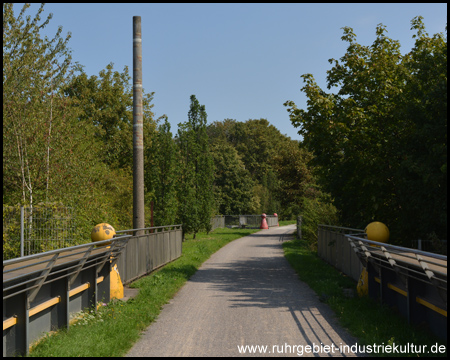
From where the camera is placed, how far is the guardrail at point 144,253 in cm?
1324

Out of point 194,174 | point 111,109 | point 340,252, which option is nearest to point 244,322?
point 340,252

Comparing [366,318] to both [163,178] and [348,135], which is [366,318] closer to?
[348,135]

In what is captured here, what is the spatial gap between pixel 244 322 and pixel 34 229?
7.44 m

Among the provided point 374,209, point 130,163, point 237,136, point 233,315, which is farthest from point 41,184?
point 237,136

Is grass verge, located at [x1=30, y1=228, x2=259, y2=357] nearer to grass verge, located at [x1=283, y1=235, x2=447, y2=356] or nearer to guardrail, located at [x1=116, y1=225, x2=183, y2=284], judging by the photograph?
guardrail, located at [x1=116, y1=225, x2=183, y2=284]

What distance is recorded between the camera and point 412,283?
8.20 m

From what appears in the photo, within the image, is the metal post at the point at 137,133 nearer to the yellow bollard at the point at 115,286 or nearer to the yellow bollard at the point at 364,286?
the yellow bollard at the point at 115,286

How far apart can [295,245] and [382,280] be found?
19695mm

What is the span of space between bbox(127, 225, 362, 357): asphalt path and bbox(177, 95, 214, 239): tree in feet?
50.0

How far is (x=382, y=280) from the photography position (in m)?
10.0

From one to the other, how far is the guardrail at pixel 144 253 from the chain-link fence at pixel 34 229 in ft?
6.31

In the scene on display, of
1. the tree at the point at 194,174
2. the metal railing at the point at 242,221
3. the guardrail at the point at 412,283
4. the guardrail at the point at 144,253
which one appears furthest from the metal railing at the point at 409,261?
the metal railing at the point at 242,221

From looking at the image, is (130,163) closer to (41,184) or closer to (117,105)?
(117,105)

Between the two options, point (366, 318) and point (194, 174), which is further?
point (194, 174)
